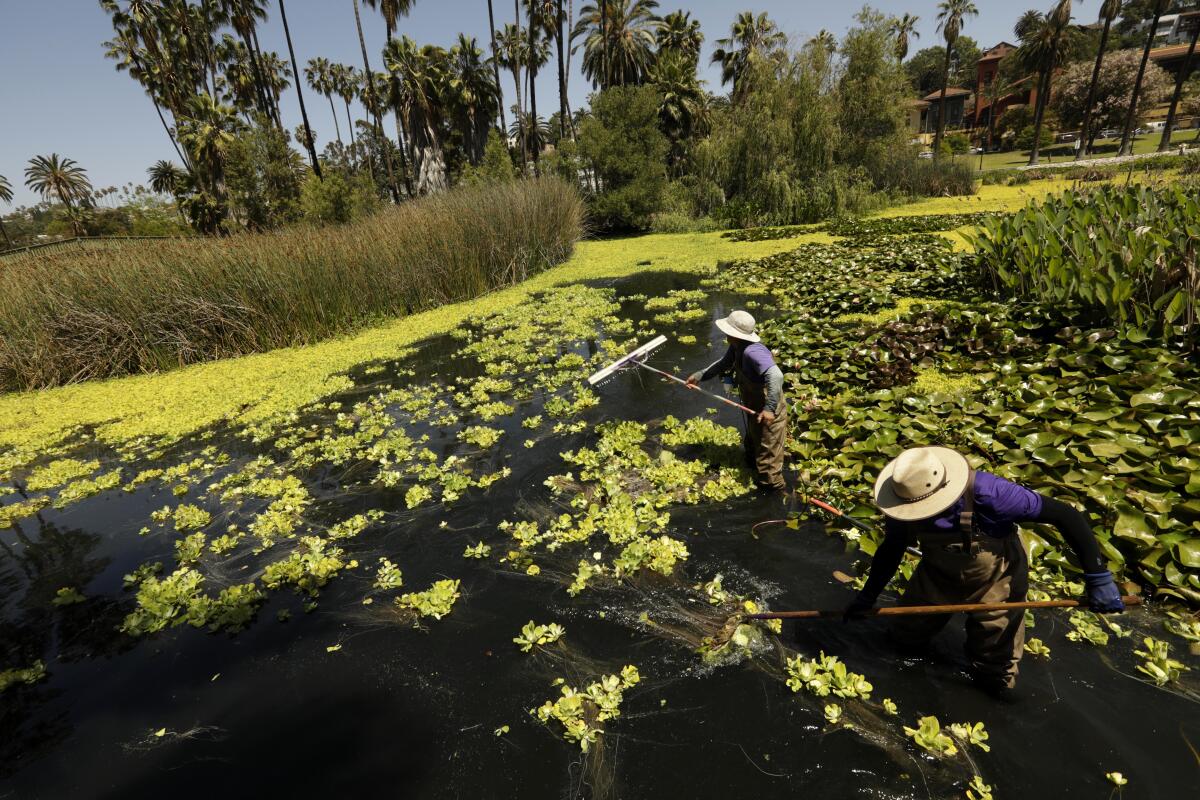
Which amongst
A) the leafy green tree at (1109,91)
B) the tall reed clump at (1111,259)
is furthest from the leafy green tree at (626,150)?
the leafy green tree at (1109,91)

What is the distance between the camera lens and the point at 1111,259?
21.5 feet

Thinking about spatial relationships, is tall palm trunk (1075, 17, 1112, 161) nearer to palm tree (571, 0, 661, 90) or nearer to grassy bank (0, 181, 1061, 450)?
palm tree (571, 0, 661, 90)

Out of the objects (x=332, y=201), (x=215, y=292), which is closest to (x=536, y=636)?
A: (x=215, y=292)

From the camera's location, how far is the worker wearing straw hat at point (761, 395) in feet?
15.5

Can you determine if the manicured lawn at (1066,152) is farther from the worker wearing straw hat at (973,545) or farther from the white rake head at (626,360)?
the worker wearing straw hat at (973,545)

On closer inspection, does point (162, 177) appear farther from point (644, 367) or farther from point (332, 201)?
point (644, 367)

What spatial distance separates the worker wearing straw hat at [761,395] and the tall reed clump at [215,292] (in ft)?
35.5

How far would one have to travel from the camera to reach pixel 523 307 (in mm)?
13953

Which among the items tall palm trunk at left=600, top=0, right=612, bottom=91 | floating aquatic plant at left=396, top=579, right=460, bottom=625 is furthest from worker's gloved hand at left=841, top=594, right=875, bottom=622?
tall palm trunk at left=600, top=0, right=612, bottom=91

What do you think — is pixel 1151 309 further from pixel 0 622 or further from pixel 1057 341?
pixel 0 622

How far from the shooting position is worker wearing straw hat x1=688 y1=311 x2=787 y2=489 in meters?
4.71

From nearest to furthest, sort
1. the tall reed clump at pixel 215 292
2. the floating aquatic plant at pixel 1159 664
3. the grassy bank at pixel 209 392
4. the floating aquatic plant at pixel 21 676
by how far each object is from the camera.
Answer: the floating aquatic plant at pixel 1159 664 < the floating aquatic plant at pixel 21 676 < the grassy bank at pixel 209 392 < the tall reed clump at pixel 215 292

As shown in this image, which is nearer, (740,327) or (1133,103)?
(740,327)

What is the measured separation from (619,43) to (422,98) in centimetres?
1368
